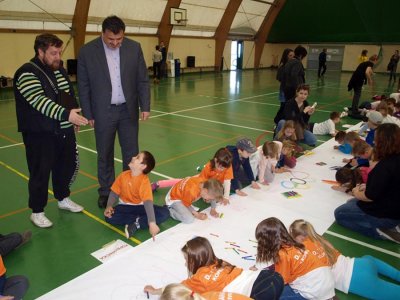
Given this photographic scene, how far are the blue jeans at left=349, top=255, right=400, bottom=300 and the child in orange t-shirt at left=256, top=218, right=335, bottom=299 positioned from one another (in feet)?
1.27

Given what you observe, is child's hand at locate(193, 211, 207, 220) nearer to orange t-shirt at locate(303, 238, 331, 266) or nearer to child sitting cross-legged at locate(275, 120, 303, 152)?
orange t-shirt at locate(303, 238, 331, 266)

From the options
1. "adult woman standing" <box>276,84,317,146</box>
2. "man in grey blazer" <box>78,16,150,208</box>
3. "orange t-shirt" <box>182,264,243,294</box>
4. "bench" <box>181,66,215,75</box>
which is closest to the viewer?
"orange t-shirt" <box>182,264,243,294</box>

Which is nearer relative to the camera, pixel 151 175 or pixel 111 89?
pixel 111 89

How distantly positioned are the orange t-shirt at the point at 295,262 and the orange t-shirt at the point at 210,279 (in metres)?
0.34

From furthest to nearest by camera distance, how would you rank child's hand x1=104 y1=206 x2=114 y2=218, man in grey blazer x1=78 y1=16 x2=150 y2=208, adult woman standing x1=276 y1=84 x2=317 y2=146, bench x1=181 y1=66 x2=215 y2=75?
bench x1=181 y1=66 x2=215 y2=75, adult woman standing x1=276 y1=84 x2=317 y2=146, man in grey blazer x1=78 y1=16 x2=150 y2=208, child's hand x1=104 y1=206 x2=114 y2=218

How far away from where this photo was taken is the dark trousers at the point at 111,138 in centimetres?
352

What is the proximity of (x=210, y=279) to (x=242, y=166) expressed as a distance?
2.59m

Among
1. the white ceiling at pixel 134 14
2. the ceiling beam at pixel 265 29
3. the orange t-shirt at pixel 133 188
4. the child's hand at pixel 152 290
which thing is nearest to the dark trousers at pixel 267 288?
the child's hand at pixel 152 290

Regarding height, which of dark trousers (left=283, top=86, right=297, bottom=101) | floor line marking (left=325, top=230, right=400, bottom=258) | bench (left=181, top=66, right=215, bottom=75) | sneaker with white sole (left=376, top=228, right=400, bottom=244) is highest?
bench (left=181, top=66, right=215, bottom=75)

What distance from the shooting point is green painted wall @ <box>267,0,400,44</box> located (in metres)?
19.2

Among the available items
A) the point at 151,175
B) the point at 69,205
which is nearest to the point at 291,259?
the point at 69,205

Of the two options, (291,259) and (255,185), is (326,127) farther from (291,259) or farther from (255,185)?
(291,259)

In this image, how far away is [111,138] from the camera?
362 centimetres

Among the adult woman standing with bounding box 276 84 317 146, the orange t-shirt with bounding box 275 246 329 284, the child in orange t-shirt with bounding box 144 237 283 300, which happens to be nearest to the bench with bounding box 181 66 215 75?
the adult woman standing with bounding box 276 84 317 146
